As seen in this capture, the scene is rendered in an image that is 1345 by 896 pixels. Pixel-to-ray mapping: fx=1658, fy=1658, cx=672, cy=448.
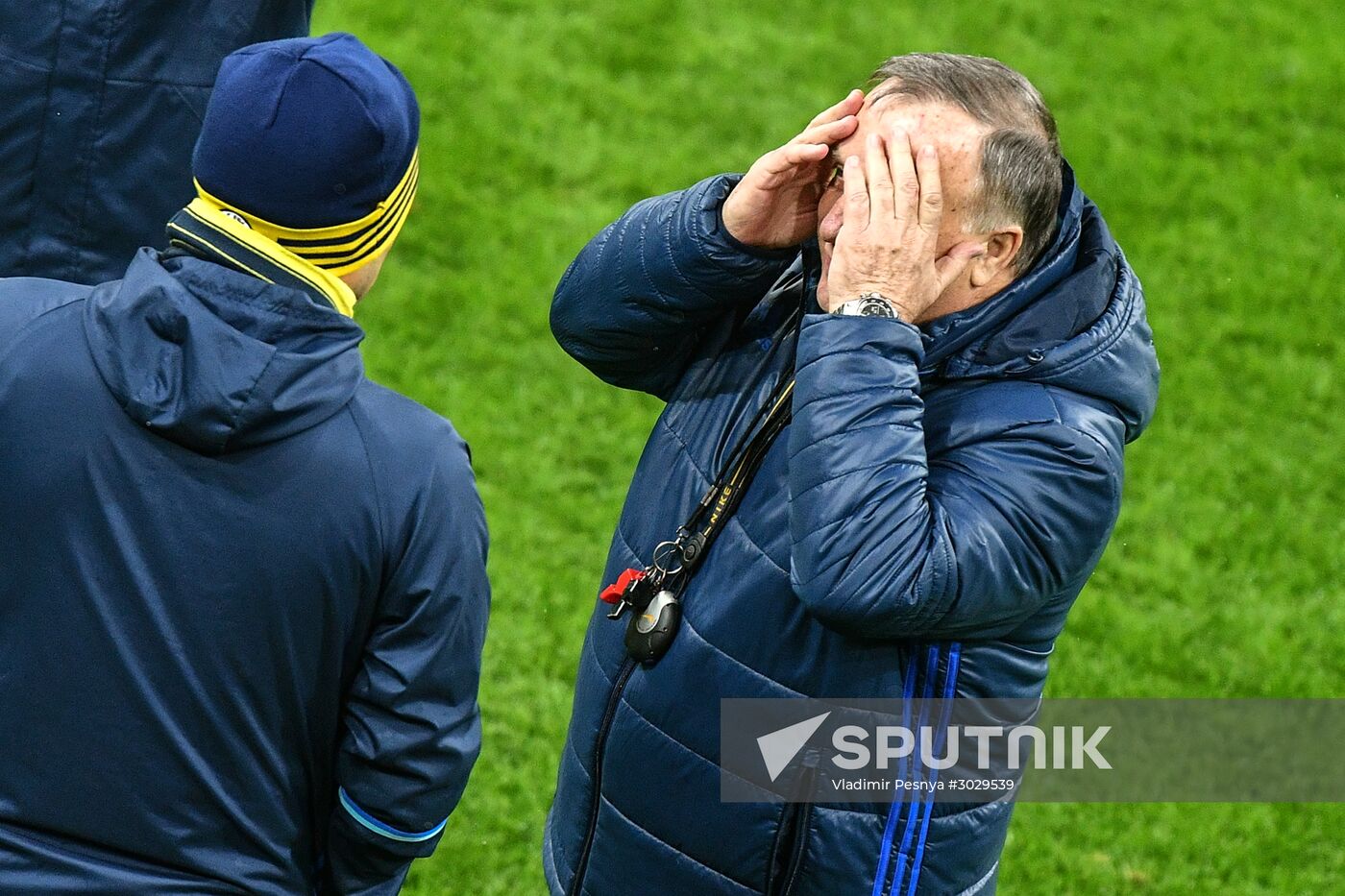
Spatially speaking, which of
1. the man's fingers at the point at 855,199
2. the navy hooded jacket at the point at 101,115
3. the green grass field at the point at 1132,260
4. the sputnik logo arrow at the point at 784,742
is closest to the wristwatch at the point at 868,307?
the man's fingers at the point at 855,199

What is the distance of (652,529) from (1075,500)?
Result: 28.5 inches

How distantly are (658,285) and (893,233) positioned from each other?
490mm

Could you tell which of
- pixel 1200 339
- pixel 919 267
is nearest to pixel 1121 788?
pixel 1200 339

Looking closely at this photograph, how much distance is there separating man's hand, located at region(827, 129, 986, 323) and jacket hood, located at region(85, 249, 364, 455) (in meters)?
0.79

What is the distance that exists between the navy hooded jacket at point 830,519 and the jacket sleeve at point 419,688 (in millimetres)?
417

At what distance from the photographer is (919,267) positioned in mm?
2424

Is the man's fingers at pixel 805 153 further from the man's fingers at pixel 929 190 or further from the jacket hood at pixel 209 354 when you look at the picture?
the jacket hood at pixel 209 354

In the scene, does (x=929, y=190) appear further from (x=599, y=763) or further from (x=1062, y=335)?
(x=599, y=763)

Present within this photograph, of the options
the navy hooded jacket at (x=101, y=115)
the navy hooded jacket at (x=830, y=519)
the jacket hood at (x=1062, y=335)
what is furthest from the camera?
the navy hooded jacket at (x=101, y=115)

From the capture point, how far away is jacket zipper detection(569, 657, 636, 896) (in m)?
2.75

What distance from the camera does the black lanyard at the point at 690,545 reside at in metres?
2.61

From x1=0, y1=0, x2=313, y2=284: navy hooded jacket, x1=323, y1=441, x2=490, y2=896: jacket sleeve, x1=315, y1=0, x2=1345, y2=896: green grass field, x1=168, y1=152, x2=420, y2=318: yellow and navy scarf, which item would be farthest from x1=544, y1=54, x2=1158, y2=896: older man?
x1=315, y1=0, x2=1345, y2=896: green grass field

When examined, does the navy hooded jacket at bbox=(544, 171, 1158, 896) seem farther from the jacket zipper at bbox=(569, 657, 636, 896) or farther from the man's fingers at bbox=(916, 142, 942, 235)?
the man's fingers at bbox=(916, 142, 942, 235)

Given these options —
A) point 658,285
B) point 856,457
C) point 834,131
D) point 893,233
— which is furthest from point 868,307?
point 658,285
